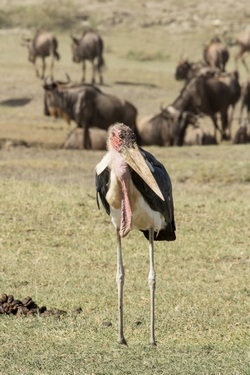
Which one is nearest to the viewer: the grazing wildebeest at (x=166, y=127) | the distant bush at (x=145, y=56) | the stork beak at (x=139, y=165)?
the stork beak at (x=139, y=165)

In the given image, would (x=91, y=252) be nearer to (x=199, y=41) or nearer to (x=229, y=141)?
(x=229, y=141)

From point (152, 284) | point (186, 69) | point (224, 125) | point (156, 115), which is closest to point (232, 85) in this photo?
point (224, 125)

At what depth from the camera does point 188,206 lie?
33.3 ft

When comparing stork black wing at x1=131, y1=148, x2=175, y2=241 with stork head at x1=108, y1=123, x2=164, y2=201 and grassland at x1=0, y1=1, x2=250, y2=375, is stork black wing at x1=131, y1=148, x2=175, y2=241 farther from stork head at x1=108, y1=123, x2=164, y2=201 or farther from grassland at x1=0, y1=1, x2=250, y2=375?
grassland at x1=0, y1=1, x2=250, y2=375

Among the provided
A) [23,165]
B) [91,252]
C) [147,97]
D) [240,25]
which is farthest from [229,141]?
[240,25]

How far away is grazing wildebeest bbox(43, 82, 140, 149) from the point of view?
19.1 meters

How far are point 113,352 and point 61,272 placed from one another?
103 inches

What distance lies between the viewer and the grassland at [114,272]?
525cm

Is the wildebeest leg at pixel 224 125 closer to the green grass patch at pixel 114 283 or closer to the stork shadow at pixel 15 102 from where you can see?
the stork shadow at pixel 15 102

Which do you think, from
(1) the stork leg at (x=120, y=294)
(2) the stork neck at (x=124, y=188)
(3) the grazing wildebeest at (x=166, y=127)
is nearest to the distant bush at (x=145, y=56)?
(3) the grazing wildebeest at (x=166, y=127)

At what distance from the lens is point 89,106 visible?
19156 mm

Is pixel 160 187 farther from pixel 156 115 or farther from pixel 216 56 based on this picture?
pixel 216 56

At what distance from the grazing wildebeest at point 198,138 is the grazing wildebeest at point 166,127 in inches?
6.6

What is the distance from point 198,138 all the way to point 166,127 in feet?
3.20
